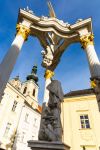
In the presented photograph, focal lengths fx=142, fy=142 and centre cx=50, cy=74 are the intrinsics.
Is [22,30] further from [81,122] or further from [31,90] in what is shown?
[31,90]

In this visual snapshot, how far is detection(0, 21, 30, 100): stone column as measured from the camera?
674cm

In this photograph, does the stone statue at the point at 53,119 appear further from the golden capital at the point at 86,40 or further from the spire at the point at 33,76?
the spire at the point at 33,76

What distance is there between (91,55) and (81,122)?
462 inches

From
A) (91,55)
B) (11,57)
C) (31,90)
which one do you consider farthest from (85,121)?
(31,90)

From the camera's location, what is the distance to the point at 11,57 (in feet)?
25.3

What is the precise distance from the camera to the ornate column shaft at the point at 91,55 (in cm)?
750

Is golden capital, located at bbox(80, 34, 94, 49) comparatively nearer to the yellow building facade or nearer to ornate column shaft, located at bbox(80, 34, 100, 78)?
ornate column shaft, located at bbox(80, 34, 100, 78)

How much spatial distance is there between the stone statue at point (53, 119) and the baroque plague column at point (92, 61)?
201 centimetres

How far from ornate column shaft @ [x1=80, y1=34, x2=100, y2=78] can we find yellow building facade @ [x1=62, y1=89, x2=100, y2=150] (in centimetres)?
772

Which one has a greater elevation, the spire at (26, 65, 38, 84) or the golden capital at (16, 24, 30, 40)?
the spire at (26, 65, 38, 84)

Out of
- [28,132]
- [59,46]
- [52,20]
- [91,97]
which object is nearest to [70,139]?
[91,97]

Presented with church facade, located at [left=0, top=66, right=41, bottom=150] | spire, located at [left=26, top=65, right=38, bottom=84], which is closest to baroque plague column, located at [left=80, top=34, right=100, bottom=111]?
church facade, located at [left=0, top=66, right=41, bottom=150]

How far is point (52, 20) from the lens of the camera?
1138 centimetres

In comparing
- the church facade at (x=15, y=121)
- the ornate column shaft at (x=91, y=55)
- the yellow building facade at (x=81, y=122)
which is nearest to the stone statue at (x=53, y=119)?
the ornate column shaft at (x=91, y=55)
